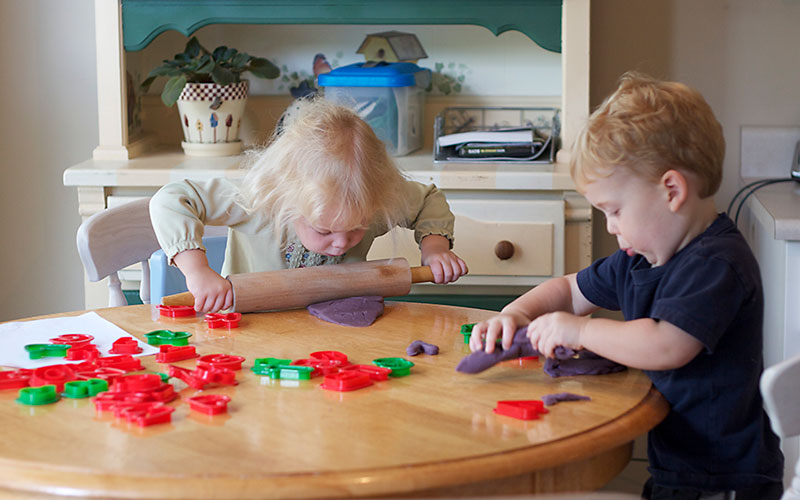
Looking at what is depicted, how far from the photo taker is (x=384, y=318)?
4.17 feet

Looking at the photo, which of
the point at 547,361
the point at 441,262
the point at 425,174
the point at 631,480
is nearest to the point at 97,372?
the point at 547,361

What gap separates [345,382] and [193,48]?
1.45 meters

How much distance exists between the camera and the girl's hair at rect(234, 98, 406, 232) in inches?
50.8

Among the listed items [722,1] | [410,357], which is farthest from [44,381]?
[722,1]

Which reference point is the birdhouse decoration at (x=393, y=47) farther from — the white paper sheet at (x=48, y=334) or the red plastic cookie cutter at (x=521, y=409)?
the red plastic cookie cutter at (x=521, y=409)

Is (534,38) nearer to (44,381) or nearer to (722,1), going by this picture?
(722,1)

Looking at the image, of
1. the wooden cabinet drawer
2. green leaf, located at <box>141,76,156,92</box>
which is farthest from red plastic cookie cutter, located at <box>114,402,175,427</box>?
green leaf, located at <box>141,76,156,92</box>

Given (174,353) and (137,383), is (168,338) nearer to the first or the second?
(174,353)

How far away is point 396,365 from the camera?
102 cm

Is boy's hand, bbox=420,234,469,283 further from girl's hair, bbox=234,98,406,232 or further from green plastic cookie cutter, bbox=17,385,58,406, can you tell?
green plastic cookie cutter, bbox=17,385,58,406

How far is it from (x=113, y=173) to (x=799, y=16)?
5.54 ft

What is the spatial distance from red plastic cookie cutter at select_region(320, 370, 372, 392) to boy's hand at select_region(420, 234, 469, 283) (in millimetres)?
477

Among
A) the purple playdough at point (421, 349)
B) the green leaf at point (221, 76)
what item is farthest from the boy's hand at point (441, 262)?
the green leaf at point (221, 76)

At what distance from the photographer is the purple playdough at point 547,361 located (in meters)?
0.98
